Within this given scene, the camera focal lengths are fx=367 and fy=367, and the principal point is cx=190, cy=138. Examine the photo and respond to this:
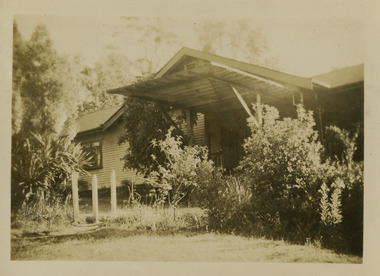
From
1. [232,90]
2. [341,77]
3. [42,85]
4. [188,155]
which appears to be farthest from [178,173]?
[341,77]

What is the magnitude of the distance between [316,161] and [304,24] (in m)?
1.99

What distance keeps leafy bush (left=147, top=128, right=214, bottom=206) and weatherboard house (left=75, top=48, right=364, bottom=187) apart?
377 millimetres

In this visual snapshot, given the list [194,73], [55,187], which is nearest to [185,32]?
[194,73]

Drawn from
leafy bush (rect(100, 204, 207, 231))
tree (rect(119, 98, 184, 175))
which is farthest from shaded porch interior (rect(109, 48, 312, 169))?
leafy bush (rect(100, 204, 207, 231))

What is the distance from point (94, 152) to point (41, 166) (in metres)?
0.83

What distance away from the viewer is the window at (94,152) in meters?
5.84

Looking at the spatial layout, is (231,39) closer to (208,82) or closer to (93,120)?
(208,82)

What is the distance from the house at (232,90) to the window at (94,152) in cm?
91

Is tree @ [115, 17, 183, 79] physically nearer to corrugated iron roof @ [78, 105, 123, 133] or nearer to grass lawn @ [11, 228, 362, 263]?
corrugated iron roof @ [78, 105, 123, 133]

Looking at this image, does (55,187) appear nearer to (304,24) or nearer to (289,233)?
(289,233)

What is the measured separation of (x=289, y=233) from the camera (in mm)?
5262

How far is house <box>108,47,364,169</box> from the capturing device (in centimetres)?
582

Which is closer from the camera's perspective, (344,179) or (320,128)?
(344,179)

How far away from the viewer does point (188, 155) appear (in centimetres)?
627
